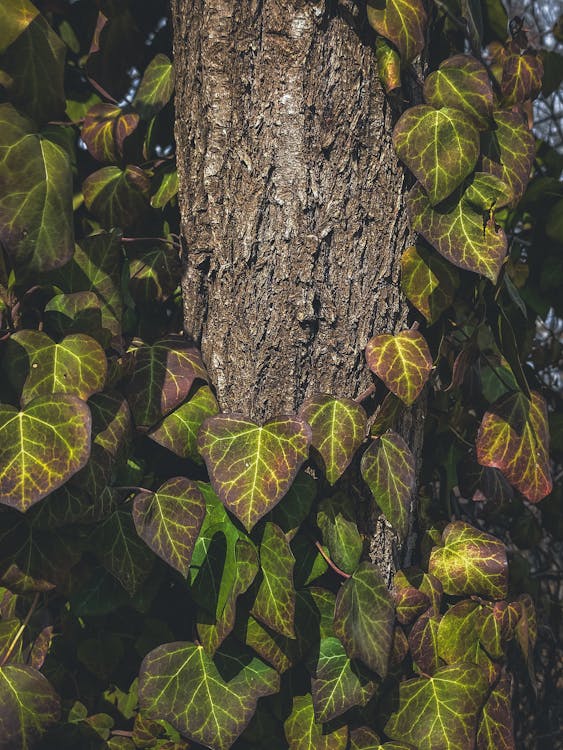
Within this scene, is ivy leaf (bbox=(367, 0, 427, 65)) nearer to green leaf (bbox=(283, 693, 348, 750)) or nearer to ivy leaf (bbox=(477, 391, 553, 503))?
ivy leaf (bbox=(477, 391, 553, 503))

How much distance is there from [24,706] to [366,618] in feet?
1.62

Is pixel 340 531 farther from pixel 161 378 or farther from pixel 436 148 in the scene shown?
pixel 436 148

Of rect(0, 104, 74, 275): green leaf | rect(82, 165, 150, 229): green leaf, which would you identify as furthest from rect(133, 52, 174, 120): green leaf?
rect(0, 104, 74, 275): green leaf

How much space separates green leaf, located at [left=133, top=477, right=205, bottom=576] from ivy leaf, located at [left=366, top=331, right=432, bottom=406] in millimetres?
320

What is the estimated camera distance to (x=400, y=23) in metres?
1.04

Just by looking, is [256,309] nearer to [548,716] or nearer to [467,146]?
[467,146]

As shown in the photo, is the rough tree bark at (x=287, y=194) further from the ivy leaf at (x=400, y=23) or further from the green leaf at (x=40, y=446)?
the green leaf at (x=40, y=446)

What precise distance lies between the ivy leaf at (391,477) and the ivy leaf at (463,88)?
0.51 meters

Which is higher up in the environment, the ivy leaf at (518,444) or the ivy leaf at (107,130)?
the ivy leaf at (107,130)

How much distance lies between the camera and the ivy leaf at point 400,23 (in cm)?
104

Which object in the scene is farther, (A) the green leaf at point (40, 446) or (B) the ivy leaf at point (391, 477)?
(B) the ivy leaf at point (391, 477)

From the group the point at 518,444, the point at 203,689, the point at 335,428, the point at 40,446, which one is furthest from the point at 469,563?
the point at 40,446

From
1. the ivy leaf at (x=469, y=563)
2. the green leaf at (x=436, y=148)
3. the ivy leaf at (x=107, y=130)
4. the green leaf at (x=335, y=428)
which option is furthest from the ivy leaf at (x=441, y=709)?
the ivy leaf at (x=107, y=130)

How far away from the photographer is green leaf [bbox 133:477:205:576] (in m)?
1.00
